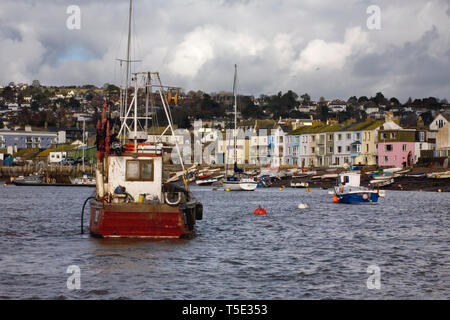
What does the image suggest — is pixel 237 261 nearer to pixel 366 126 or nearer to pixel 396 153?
pixel 396 153

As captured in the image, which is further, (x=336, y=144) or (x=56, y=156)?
(x=56, y=156)

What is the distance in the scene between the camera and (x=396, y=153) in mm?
137375

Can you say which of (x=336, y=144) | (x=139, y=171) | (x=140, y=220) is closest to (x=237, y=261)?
(x=140, y=220)

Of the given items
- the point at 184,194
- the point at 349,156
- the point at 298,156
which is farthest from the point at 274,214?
the point at 298,156

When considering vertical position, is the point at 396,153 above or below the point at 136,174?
above

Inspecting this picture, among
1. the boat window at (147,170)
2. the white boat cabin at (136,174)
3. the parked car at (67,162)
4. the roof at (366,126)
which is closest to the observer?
the white boat cabin at (136,174)

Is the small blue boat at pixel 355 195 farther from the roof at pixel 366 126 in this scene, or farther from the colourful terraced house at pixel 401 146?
the roof at pixel 366 126

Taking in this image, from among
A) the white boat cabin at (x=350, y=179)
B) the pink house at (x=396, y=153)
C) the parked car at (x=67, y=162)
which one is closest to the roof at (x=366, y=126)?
the pink house at (x=396, y=153)

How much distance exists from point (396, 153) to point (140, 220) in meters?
111

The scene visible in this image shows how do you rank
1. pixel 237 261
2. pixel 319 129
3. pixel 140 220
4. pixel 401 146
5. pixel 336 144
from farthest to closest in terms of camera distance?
pixel 319 129 < pixel 336 144 < pixel 401 146 < pixel 140 220 < pixel 237 261

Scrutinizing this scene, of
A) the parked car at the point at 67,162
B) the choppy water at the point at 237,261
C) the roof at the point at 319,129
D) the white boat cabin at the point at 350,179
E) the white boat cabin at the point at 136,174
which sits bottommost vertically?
the parked car at the point at 67,162

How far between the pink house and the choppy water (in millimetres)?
86531

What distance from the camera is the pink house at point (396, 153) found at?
446 ft

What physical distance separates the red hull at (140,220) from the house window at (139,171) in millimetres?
2285
